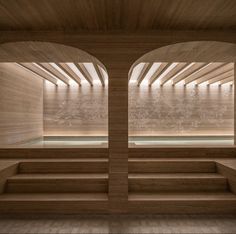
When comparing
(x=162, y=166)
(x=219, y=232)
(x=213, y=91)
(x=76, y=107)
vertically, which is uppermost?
(x=213, y=91)

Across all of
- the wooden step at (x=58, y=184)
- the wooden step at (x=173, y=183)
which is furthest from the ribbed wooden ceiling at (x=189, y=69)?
the wooden step at (x=58, y=184)

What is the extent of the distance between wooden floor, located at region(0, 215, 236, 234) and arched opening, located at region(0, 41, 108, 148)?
2.51 meters

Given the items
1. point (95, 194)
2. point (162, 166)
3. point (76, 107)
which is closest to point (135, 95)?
point (76, 107)

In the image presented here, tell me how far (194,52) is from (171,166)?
7.44 feet

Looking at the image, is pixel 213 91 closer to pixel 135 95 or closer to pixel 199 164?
pixel 135 95

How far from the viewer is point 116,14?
3.79m

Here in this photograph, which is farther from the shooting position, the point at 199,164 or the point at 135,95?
the point at 135,95

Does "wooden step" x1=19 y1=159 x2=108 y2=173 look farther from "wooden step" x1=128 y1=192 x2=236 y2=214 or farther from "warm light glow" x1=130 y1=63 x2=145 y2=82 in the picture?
"warm light glow" x1=130 y1=63 x2=145 y2=82

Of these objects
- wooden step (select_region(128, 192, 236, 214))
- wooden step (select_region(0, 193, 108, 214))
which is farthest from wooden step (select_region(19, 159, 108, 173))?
wooden step (select_region(128, 192, 236, 214))

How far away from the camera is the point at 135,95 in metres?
11.0

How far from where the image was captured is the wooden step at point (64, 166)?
521 centimetres

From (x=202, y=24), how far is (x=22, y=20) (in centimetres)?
279

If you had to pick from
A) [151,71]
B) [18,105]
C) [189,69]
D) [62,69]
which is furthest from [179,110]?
[18,105]

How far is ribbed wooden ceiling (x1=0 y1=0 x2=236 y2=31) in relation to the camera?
11.4 ft
